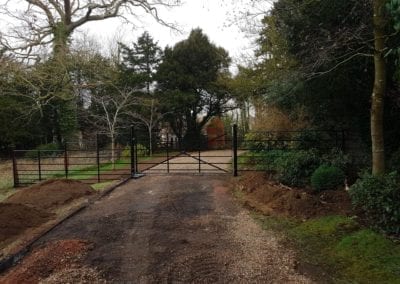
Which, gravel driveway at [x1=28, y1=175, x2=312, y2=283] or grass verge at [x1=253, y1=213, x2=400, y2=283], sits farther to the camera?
gravel driveway at [x1=28, y1=175, x2=312, y2=283]

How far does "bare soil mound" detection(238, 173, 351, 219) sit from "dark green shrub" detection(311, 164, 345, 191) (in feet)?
0.61

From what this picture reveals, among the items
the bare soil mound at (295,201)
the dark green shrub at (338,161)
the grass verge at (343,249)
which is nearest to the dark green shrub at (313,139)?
the dark green shrub at (338,161)

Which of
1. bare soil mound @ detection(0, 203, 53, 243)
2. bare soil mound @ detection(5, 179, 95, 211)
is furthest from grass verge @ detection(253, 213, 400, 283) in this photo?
bare soil mound @ detection(5, 179, 95, 211)

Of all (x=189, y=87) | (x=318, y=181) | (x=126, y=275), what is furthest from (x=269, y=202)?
(x=189, y=87)

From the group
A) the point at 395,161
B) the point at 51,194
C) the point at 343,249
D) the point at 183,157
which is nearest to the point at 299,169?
the point at 395,161

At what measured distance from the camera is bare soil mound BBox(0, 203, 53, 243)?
6500 millimetres

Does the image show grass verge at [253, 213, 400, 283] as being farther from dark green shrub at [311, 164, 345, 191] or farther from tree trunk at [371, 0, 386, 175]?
dark green shrub at [311, 164, 345, 191]

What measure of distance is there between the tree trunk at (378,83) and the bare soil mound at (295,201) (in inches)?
36.1

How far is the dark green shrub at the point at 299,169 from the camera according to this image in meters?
8.21

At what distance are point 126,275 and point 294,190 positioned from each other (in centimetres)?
436

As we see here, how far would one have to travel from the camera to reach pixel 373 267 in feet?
14.0

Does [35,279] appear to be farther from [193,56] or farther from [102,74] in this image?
[193,56]

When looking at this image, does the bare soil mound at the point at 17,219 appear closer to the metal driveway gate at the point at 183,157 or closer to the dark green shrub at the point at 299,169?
the metal driveway gate at the point at 183,157

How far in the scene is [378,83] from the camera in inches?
227
